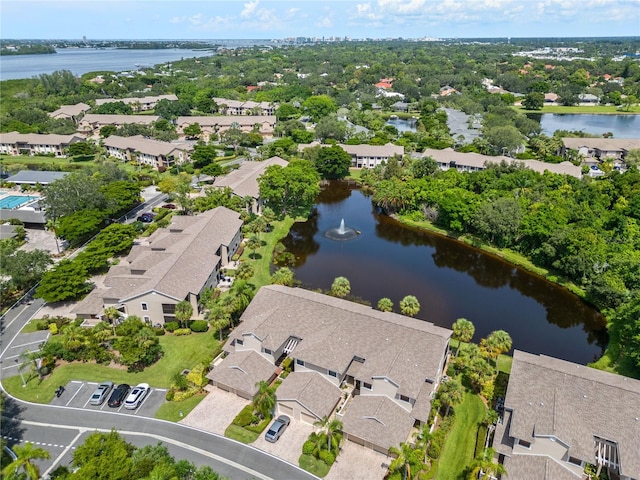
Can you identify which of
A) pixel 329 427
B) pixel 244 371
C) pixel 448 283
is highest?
pixel 329 427

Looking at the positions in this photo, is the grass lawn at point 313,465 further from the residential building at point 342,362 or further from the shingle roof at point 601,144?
the shingle roof at point 601,144

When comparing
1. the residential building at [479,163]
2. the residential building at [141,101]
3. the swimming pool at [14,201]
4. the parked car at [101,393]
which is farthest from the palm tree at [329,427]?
the residential building at [141,101]

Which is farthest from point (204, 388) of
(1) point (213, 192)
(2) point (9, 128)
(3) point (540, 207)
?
(2) point (9, 128)

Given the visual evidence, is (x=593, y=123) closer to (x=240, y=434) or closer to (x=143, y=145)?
(x=143, y=145)

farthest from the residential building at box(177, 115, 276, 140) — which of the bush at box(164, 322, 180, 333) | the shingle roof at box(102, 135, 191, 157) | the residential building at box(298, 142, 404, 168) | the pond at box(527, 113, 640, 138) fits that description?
the bush at box(164, 322, 180, 333)

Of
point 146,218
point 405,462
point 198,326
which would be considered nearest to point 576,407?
point 405,462

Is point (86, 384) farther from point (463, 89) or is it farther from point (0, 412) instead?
point (463, 89)
